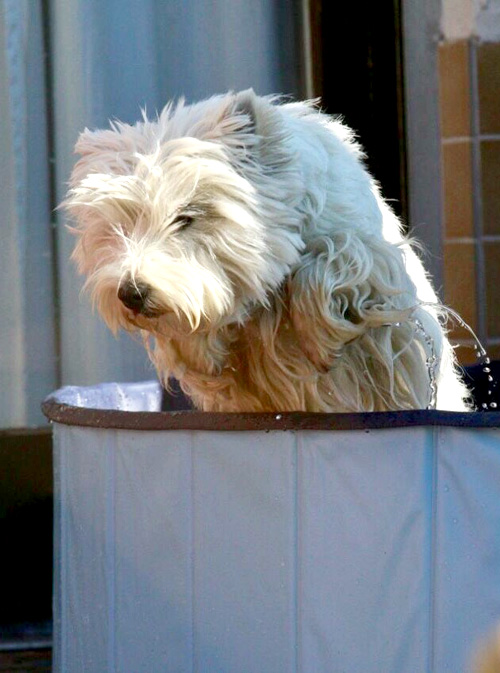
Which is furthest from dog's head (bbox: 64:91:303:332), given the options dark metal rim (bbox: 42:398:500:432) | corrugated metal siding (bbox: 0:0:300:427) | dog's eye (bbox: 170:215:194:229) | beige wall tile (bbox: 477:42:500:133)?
beige wall tile (bbox: 477:42:500:133)

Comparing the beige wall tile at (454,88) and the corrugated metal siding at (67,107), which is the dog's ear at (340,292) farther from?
the beige wall tile at (454,88)

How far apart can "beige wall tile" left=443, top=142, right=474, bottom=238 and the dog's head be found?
1.45 m

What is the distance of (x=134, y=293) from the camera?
5.93 feet

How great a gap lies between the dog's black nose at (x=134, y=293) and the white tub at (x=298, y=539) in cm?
18

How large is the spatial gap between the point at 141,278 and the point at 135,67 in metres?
1.53

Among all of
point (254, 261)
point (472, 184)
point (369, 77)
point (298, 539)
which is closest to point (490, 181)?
point (472, 184)

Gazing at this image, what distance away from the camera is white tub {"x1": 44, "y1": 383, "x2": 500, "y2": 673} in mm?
1586

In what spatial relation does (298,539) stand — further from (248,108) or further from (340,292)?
(248,108)

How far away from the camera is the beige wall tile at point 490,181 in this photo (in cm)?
339

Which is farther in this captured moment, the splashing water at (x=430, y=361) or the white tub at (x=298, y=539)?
the splashing water at (x=430, y=361)

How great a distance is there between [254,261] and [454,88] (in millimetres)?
1682

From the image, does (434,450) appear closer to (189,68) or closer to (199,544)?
(199,544)

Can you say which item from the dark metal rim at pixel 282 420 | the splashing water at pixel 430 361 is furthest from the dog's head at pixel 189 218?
the splashing water at pixel 430 361

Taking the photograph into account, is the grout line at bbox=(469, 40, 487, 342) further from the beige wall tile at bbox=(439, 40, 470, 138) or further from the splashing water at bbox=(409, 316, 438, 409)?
the splashing water at bbox=(409, 316, 438, 409)
